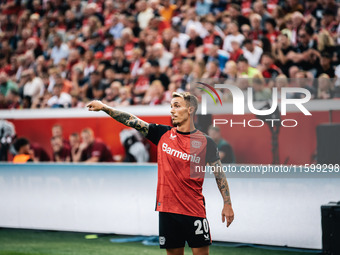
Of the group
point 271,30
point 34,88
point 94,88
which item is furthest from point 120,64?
point 271,30

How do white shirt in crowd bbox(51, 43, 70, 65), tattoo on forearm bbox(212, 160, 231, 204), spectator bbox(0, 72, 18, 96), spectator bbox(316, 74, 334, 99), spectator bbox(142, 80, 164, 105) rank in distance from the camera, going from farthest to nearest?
white shirt in crowd bbox(51, 43, 70, 65), spectator bbox(0, 72, 18, 96), spectator bbox(142, 80, 164, 105), spectator bbox(316, 74, 334, 99), tattoo on forearm bbox(212, 160, 231, 204)

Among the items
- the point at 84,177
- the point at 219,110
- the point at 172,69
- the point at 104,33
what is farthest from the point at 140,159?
the point at 104,33

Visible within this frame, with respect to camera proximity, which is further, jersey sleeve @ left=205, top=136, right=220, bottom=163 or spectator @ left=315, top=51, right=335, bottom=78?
spectator @ left=315, top=51, right=335, bottom=78

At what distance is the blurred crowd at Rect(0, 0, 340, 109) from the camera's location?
10375mm

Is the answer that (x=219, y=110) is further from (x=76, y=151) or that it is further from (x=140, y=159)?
(x=76, y=151)

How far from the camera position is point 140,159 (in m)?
9.89

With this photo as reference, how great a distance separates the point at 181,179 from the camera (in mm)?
5102

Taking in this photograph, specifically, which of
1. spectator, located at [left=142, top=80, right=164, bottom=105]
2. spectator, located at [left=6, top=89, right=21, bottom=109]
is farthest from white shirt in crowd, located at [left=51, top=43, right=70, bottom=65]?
spectator, located at [left=142, top=80, right=164, bottom=105]

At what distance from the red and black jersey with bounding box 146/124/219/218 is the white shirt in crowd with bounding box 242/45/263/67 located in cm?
635

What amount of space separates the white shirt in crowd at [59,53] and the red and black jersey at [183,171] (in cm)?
1037

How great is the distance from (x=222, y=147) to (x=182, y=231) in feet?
13.0

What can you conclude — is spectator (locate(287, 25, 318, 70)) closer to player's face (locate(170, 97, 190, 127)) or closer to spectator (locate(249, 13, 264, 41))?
spectator (locate(249, 13, 264, 41))

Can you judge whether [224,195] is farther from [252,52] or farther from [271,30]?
[271,30]

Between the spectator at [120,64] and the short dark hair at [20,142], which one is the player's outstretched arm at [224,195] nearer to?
the short dark hair at [20,142]
